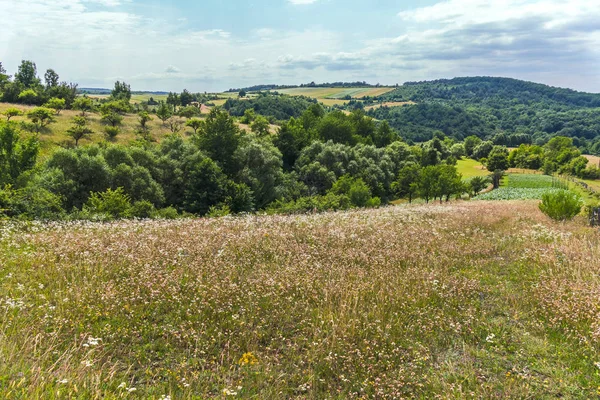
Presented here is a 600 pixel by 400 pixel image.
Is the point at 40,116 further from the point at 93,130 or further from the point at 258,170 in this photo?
the point at 258,170

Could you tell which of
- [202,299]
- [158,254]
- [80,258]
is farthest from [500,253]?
[80,258]

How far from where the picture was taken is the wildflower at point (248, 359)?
15.4 feet

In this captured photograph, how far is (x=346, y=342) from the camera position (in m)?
5.29

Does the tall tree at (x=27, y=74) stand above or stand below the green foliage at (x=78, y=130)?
above

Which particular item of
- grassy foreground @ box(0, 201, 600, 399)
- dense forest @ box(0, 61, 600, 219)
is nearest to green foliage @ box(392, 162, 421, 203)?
dense forest @ box(0, 61, 600, 219)

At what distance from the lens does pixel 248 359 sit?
4957 millimetres

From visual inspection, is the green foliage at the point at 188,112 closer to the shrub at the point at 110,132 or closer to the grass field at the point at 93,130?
the grass field at the point at 93,130

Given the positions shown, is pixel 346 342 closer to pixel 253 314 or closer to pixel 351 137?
pixel 253 314

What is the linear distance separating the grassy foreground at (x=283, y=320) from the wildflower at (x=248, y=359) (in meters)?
0.06

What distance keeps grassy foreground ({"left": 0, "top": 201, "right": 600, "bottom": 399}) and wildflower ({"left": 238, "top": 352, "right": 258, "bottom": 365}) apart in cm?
6

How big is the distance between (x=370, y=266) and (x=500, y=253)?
5.03m

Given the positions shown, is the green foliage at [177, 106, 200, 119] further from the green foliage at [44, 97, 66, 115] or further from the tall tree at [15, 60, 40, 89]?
the tall tree at [15, 60, 40, 89]

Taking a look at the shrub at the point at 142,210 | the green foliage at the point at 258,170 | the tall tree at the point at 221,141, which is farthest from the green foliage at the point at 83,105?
the shrub at the point at 142,210

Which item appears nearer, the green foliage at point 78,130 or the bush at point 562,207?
the bush at point 562,207
